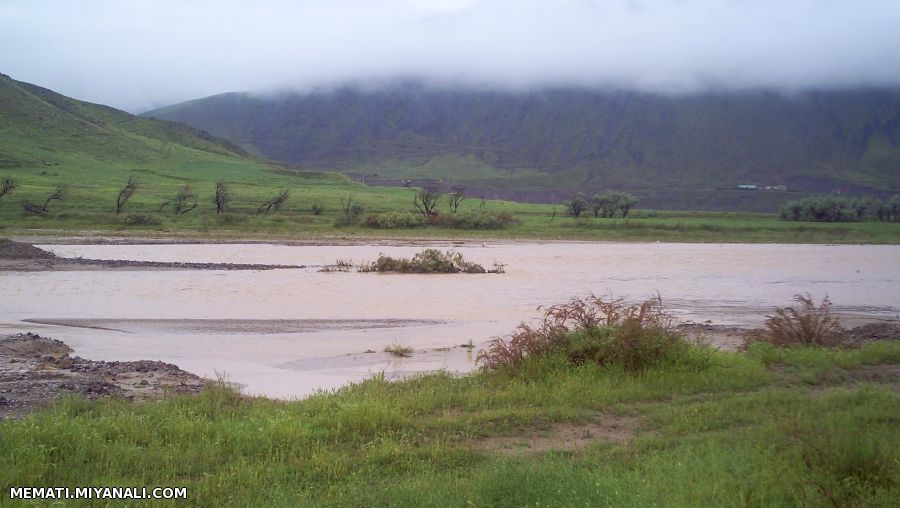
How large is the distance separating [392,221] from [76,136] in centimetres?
7247

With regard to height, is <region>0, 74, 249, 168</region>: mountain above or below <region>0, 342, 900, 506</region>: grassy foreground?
above

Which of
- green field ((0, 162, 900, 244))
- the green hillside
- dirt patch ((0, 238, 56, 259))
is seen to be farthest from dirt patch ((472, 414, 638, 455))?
the green hillside

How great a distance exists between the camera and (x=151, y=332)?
67.7ft

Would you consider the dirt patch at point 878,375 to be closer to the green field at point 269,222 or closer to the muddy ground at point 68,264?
the muddy ground at point 68,264

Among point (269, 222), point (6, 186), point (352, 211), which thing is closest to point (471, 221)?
point (352, 211)

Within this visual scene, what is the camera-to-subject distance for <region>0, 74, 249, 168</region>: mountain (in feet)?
338

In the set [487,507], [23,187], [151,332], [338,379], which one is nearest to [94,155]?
[23,187]

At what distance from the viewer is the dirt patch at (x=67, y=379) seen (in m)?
10.3

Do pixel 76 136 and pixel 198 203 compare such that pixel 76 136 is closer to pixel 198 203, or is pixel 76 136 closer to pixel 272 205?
pixel 198 203

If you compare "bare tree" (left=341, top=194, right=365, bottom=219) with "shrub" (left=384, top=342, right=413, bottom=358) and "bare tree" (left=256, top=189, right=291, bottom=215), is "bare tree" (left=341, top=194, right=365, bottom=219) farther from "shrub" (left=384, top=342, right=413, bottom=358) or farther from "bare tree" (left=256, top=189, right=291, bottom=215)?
"shrub" (left=384, top=342, right=413, bottom=358)

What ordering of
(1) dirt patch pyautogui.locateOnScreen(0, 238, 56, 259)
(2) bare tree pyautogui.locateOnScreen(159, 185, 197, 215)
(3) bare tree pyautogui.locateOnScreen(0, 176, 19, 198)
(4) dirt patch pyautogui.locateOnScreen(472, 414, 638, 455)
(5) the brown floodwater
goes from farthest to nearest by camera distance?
(2) bare tree pyautogui.locateOnScreen(159, 185, 197, 215) < (3) bare tree pyautogui.locateOnScreen(0, 176, 19, 198) < (1) dirt patch pyautogui.locateOnScreen(0, 238, 56, 259) < (5) the brown floodwater < (4) dirt patch pyautogui.locateOnScreen(472, 414, 638, 455)

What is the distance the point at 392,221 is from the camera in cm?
6844

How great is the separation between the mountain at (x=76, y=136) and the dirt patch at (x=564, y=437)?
94.1 meters

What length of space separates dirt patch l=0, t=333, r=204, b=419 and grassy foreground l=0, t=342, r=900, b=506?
961 mm
